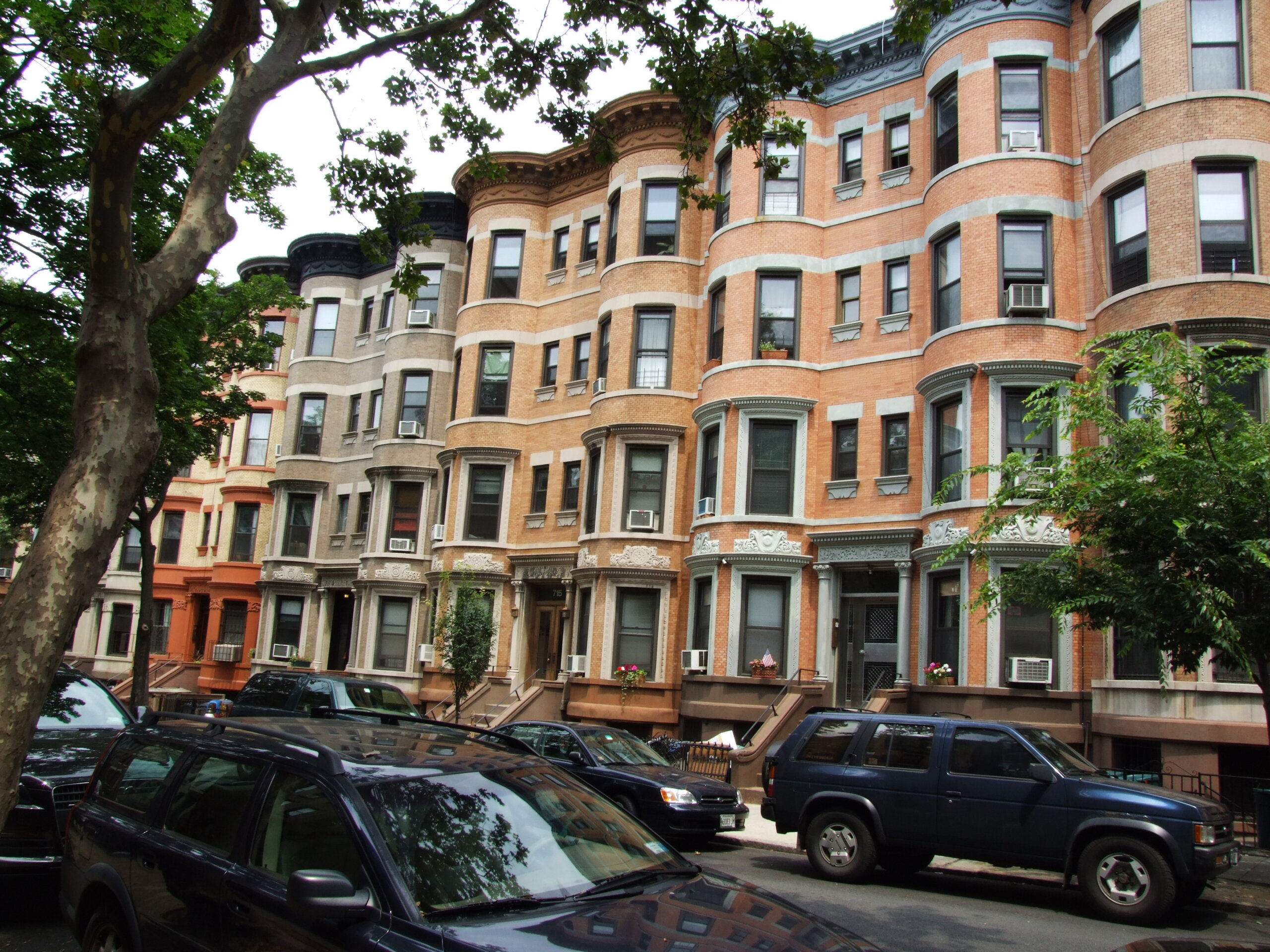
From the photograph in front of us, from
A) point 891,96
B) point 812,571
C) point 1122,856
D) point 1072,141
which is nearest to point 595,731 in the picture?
point 1122,856

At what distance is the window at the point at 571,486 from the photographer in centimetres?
2745

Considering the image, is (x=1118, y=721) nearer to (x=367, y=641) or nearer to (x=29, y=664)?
(x=29, y=664)

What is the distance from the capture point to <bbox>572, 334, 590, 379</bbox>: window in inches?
1105

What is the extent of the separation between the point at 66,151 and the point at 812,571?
1544cm

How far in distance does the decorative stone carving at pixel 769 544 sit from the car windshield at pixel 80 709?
13.5 m

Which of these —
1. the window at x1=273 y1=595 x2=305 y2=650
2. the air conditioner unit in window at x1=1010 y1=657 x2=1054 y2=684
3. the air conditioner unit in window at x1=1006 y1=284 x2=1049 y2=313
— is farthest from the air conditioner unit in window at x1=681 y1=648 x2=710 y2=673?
the window at x1=273 y1=595 x2=305 y2=650

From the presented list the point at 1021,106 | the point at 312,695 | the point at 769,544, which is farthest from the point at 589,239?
the point at 312,695

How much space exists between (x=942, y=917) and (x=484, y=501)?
A: 20.9m

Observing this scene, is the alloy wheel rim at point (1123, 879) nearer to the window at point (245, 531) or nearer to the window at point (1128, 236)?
the window at point (1128, 236)

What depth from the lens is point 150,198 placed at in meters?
14.1

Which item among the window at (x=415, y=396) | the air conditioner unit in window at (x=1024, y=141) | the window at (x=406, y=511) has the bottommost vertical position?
the window at (x=406, y=511)

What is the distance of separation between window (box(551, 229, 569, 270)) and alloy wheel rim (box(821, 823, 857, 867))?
21.0 m

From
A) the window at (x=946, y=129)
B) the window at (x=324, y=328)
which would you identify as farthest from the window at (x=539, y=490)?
the window at (x=946, y=129)

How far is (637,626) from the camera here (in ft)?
79.9
